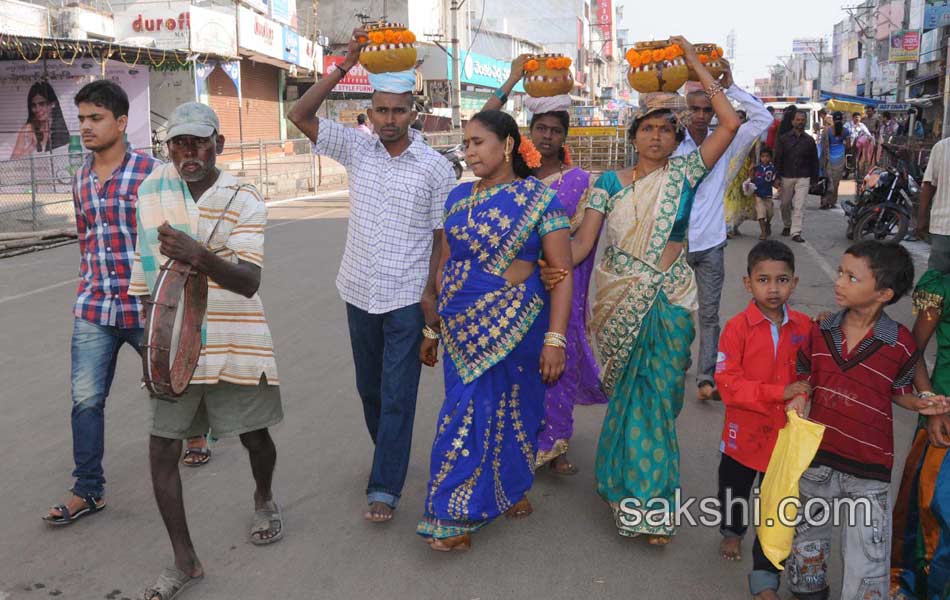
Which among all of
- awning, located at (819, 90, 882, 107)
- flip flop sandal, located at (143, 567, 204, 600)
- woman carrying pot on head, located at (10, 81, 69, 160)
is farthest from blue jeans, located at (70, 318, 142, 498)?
awning, located at (819, 90, 882, 107)

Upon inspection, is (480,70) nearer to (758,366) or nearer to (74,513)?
(74,513)

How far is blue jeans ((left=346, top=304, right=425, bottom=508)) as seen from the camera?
3916mm

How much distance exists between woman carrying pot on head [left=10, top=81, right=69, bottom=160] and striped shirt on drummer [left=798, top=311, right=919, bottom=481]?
2018 centimetres

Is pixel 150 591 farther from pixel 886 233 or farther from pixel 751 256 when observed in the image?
pixel 886 233

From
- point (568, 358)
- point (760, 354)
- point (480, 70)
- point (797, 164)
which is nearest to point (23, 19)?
point (797, 164)

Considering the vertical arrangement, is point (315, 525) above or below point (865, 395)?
below

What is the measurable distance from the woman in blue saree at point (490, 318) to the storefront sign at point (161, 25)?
21.1 metres

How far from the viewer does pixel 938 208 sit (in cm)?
492

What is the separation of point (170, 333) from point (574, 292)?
6.64 feet

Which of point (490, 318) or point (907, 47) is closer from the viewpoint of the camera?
point (490, 318)

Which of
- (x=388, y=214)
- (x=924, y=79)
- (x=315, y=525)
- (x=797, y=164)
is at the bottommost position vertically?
(x=315, y=525)

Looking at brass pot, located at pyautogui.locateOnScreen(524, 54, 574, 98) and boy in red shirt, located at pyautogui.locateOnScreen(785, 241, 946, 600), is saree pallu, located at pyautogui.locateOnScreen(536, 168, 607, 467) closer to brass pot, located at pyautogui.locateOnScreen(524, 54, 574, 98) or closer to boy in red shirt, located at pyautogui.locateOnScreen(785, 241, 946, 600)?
brass pot, located at pyautogui.locateOnScreen(524, 54, 574, 98)

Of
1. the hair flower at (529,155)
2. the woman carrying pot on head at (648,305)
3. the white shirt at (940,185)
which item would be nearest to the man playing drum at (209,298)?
the hair flower at (529,155)

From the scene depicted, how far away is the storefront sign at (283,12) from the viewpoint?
30.2 metres
